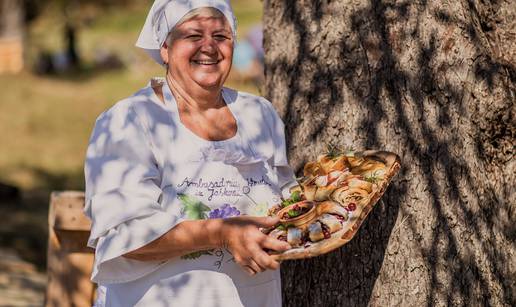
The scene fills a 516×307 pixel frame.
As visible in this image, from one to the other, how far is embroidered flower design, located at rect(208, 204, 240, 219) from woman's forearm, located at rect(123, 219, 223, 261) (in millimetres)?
135

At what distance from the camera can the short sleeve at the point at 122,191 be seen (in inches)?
126

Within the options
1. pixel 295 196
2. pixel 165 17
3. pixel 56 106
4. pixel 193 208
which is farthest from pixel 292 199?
pixel 56 106

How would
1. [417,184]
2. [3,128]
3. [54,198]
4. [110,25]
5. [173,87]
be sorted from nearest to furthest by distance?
1. [173,87]
2. [417,184]
3. [54,198]
4. [3,128]
5. [110,25]

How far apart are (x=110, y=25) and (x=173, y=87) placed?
1457 inches

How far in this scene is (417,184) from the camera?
158 inches

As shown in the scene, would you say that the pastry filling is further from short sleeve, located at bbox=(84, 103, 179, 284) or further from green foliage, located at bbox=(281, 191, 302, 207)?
short sleeve, located at bbox=(84, 103, 179, 284)

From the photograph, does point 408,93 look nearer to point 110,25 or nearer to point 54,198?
point 54,198

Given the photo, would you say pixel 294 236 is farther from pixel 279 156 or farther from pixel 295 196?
pixel 279 156

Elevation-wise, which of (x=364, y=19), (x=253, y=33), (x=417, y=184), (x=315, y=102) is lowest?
(x=417, y=184)

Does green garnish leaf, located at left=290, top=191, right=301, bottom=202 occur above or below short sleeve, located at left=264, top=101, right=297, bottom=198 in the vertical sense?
below

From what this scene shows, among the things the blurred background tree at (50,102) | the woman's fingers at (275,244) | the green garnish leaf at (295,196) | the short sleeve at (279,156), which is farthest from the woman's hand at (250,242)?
the blurred background tree at (50,102)

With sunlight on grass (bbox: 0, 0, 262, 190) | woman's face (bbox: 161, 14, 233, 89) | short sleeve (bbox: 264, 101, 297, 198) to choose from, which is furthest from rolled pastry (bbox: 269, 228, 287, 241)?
sunlight on grass (bbox: 0, 0, 262, 190)

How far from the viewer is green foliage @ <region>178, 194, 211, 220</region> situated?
130 inches

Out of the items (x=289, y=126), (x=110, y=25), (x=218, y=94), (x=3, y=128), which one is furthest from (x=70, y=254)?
(x=110, y=25)
